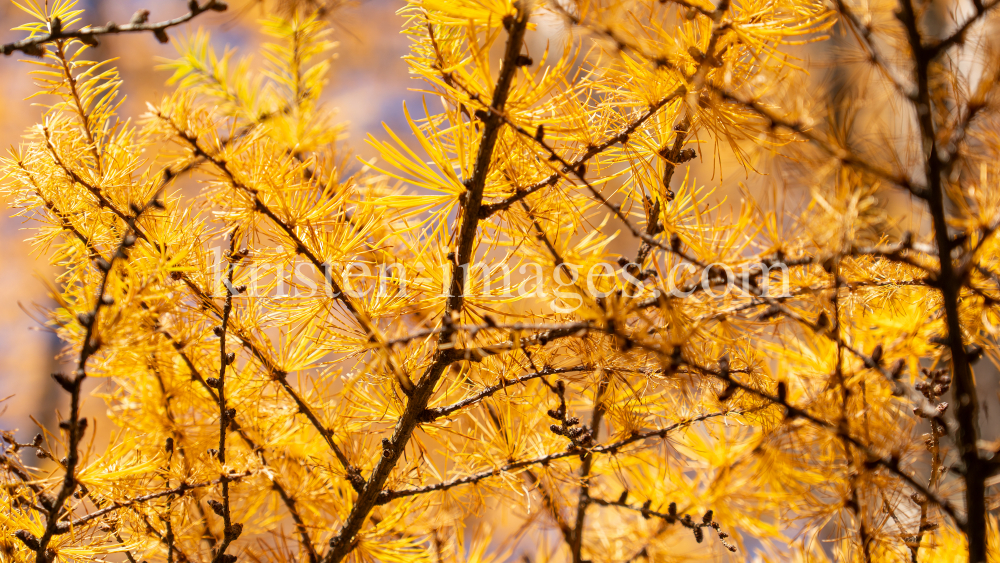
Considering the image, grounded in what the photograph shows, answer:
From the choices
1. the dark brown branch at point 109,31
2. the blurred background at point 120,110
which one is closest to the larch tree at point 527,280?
the dark brown branch at point 109,31

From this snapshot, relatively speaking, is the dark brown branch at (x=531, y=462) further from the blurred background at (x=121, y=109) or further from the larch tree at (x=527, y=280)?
the blurred background at (x=121, y=109)

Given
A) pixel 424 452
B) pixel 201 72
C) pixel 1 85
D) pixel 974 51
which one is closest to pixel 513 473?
pixel 424 452

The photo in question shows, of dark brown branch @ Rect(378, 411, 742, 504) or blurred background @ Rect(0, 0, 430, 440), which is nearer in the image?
dark brown branch @ Rect(378, 411, 742, 504)

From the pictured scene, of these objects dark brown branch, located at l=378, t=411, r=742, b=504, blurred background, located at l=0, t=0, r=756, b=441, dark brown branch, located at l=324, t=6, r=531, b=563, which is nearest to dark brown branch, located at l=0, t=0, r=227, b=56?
dark brown branch, located at l=324, t=6, r=531, b=563

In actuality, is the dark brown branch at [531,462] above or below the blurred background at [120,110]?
below

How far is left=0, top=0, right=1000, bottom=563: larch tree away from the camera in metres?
0.22

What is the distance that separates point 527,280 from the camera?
11.6 inches

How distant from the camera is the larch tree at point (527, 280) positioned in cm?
22

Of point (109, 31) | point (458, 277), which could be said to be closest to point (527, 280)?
point (458, 277)

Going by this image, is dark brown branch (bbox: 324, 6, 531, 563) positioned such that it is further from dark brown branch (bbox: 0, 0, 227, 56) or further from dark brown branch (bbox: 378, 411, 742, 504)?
dark brown branch (bbox: 0, 0, 227, 56)

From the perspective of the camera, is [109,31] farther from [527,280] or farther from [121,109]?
[121,109]

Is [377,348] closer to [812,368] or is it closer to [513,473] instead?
[513,473]

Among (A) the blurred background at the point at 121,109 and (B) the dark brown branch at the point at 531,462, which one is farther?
(A) the blurred background at the point at 121,109

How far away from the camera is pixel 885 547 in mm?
291
